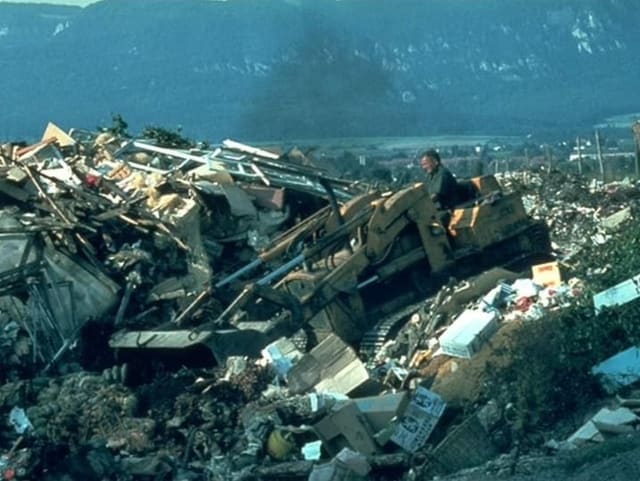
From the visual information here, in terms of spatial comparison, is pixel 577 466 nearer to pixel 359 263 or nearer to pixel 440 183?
pixel 359 263

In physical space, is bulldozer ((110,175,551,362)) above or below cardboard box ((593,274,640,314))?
below

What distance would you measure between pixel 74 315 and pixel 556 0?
44766mm

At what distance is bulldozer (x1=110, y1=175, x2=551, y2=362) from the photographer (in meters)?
16.4

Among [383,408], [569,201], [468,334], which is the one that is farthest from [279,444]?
[569,201]

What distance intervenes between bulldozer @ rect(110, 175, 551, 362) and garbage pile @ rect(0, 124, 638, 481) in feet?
0.10

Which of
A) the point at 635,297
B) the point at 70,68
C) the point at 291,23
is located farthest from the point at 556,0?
the point at 635,297

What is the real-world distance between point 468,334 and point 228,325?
8.85 ft

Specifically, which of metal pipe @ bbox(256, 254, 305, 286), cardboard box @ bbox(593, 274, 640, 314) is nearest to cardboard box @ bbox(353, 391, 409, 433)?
cardboard box @ bbox(593, 274, 640, 314)

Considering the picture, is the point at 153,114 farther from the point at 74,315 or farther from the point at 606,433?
the point at 606,433

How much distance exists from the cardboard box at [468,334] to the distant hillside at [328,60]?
30238 millimetres

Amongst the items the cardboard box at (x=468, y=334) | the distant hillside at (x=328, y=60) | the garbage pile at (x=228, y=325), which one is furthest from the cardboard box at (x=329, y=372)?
the distant hillside at (x=328, y=60)

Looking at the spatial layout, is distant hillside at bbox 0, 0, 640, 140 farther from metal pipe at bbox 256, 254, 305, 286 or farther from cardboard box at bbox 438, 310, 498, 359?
cardboard box at bbox 438, 310, 498, 359

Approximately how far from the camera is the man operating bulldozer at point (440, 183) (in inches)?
750

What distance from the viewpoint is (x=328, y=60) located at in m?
44.7
